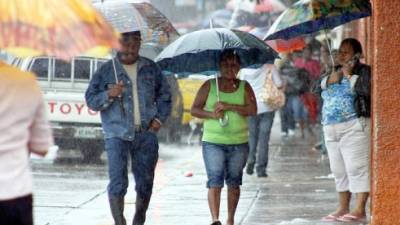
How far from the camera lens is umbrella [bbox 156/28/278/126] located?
33.2 ft

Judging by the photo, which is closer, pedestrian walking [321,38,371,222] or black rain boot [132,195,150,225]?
black rain boot [132,195,150,225]

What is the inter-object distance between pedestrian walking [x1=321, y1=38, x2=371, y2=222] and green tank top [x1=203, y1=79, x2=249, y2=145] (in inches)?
38.6

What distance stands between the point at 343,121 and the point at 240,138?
112 centimetres

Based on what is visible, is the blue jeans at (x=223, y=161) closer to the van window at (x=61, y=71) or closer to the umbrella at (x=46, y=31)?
the umbrella at (x=46, y=31)

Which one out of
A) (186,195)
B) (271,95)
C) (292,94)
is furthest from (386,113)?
(292,94)

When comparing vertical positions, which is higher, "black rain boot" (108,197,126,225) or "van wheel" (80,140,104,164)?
"black rain boot" (108,197,126,225)

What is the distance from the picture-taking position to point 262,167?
14992 millimetres

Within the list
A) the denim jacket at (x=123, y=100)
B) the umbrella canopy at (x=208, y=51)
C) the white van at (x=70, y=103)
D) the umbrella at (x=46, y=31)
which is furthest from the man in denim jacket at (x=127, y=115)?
the white van at (x=70, y=103)

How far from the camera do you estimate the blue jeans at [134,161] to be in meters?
9.53

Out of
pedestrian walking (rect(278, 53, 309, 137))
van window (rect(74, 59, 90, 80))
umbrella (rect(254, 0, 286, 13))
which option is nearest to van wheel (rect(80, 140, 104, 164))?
van window (rect(74, 59, 90, 80))

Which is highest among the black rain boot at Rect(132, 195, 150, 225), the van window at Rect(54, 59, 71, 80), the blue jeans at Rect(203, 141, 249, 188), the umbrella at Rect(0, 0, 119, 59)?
the umbrella at Rect(0, 0, 119, 59)

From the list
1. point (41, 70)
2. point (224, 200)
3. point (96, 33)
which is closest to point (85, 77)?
point (41, 70)

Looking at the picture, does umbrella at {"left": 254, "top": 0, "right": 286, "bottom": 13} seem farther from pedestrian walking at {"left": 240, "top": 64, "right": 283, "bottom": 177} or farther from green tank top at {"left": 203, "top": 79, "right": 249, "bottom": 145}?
green tank top at {"left": 203, "top": 79, "right": 249, "bottom": 145}

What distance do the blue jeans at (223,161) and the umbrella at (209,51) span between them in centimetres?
23
